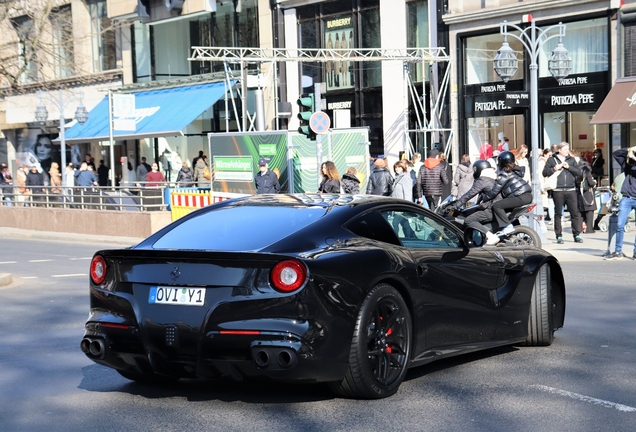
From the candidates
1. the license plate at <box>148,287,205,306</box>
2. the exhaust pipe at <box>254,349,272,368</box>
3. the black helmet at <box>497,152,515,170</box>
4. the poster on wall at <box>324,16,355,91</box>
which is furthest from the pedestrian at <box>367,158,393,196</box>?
the exhaust pipe at <box>254,349,272,368</box>

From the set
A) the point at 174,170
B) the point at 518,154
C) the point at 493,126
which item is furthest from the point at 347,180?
the point at 174,170

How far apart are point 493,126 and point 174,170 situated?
47.0ft

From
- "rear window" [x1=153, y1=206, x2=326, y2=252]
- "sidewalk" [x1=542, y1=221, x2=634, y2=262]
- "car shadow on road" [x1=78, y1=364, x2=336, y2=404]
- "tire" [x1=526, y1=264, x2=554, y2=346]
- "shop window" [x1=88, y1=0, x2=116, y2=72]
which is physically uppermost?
"shop window" [x1=88, y1=0, x2=116, y2=72]

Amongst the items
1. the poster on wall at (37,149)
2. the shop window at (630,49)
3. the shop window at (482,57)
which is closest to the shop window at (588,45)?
the shop window at (630,49)

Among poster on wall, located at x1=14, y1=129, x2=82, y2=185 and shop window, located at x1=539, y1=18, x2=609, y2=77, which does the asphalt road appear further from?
poster on wall, located at x1=14, y1=129, x2=82, y2=185

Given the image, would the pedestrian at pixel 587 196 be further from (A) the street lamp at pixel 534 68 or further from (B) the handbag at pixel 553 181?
(A) the street lamp at pixel 534 68

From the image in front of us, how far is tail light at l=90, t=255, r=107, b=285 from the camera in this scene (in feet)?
22.1

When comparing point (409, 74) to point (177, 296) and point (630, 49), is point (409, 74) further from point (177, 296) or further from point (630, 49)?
point (177, 296)

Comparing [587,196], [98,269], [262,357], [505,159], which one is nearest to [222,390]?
[262,357]

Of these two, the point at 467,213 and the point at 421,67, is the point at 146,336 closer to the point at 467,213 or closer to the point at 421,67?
the point at 467,213

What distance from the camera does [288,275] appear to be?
6.12 metres

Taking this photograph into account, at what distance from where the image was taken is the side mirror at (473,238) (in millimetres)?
7559

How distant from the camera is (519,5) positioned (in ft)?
92.2

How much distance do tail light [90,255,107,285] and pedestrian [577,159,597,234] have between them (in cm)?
1440
